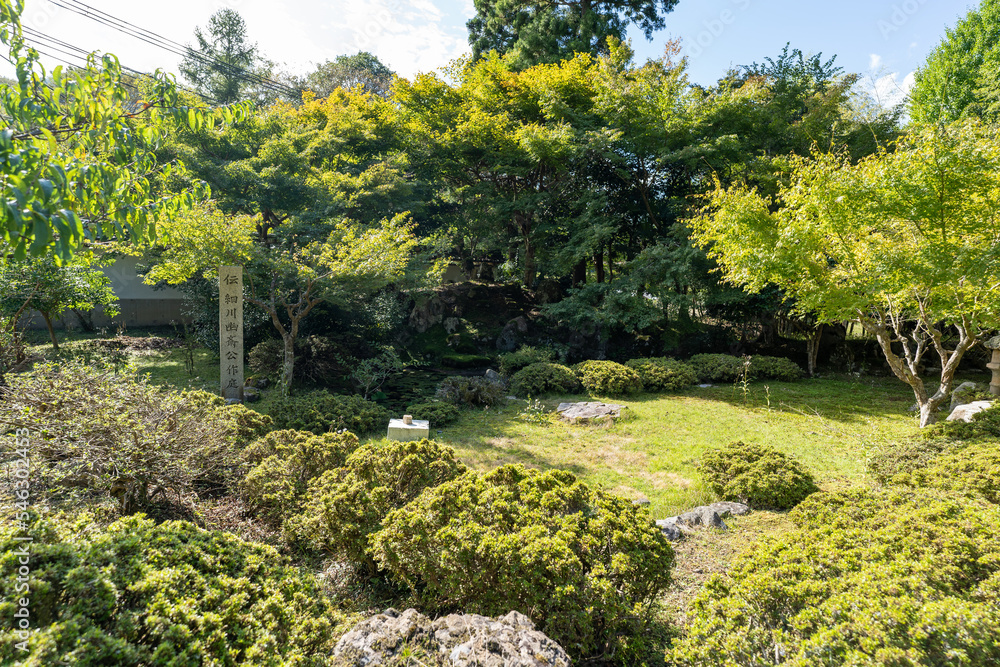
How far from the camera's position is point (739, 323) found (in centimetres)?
1428

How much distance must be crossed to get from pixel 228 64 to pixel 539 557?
3487 centimetres

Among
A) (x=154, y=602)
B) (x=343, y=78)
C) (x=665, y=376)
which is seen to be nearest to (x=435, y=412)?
(x=665, y=376)

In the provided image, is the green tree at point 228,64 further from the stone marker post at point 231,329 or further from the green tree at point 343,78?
the stone marker post at point 231,329

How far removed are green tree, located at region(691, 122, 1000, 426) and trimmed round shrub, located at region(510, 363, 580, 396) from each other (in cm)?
415

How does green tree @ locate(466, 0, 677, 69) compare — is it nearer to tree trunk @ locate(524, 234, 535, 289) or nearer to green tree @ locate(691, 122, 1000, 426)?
tree trunk @ locate(524, 234, 535, 289)

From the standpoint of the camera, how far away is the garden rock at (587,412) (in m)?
8.43

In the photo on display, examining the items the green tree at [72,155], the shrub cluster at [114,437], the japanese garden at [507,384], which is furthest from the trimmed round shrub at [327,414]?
the green tree at [72,155]

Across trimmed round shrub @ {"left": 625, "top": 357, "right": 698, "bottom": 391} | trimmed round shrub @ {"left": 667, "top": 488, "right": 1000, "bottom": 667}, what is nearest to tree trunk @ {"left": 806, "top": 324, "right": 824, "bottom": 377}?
trimmed round shrub @ {"left": 625, "top": 357, "right": 698, "bottom": 391}

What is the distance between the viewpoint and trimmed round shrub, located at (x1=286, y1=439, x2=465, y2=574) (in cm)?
354

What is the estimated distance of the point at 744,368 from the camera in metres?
11.4

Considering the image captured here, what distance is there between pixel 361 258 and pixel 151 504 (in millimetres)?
5447

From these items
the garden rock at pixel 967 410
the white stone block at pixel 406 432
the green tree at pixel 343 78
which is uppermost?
the green tree at pixel 343 78

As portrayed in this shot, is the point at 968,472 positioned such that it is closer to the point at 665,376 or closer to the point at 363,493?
the point at 363,493

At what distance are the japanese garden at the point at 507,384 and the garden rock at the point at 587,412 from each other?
11 centimetres
